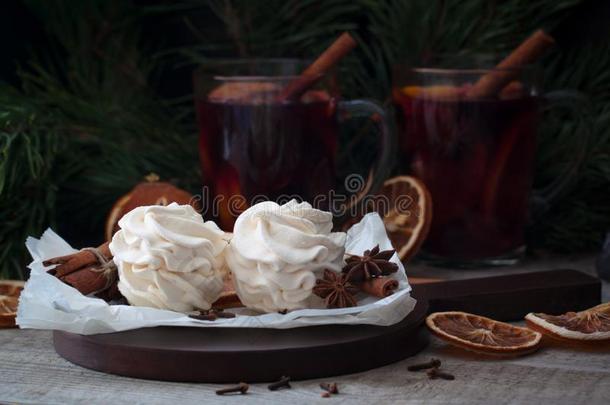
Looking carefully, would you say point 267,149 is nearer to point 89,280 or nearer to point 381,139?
point 381,139

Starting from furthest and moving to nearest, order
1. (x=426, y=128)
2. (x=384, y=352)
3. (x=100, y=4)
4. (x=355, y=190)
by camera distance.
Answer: (x=100, y=4), (x=355, y=190), (x=426, y=128), (x=384, y=352)

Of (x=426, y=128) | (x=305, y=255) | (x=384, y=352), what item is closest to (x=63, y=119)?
(x=426, y=128)

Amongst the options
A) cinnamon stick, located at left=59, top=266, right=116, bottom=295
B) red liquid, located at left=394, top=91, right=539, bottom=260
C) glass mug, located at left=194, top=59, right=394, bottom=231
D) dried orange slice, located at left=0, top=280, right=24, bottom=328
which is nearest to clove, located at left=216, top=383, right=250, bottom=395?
cinnamon stick, located at left=59, top=266, right=116, bottom=295

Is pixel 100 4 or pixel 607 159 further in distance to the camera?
pixel 100 4

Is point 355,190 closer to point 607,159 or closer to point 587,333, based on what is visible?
point 607,159

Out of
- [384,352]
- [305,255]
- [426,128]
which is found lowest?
[384,352]
